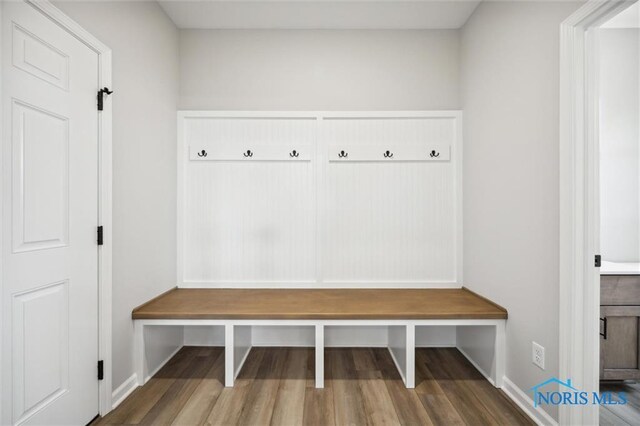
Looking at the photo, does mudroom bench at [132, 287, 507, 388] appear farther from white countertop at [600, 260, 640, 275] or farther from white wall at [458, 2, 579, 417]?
white countertop at [600, 260, 640, 275]

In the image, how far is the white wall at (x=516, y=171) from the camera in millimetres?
1667

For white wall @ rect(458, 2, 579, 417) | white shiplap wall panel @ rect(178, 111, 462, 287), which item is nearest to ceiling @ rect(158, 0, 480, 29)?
white wall @ rect(458, 2, 579, 417)

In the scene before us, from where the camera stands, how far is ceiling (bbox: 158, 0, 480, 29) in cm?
237

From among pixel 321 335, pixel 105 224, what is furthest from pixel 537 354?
pixel 105 224

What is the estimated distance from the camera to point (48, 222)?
4.68 feet

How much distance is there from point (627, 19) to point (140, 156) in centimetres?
378

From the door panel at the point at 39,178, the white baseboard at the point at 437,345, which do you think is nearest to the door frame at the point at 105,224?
the door panel at the point at 39,178

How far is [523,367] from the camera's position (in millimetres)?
1873

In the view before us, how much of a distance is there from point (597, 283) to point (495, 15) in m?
1.87

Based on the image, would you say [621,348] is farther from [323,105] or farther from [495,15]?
[323,105]

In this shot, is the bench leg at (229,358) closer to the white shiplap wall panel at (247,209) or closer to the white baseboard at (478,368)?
the white shiplap wall panel at (247,209)

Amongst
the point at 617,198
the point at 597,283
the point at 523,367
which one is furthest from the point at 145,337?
the point at 617,198

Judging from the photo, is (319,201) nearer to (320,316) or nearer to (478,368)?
(320,316)

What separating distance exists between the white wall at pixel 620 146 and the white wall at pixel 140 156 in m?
3.46
